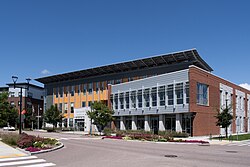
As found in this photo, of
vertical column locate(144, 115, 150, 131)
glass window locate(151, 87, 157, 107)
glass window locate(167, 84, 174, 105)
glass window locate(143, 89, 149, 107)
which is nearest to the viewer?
glass window locate(167, 84, 174, 105)

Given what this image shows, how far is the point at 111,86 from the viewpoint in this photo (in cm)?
5966

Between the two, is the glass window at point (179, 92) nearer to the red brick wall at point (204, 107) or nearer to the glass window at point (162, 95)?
the red brick wall at point (204, 107)

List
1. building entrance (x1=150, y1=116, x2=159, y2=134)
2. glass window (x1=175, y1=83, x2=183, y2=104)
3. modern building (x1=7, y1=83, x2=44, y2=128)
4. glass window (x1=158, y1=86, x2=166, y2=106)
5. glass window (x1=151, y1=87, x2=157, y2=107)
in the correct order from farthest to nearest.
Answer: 1. modern building (x1=7, y1=83, x2=44, y2=128)
2. building entrance (x1=150, y1=116, x2=159, y2=134)
3. glass window (x1=151, y1=87, x2=157, y2=107)
4. glass window (x1=158, y1=86, x2=166, y2=106)
5. glass window (x1=175, y1=83, x2=183, y2=104)

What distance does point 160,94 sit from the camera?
153ft

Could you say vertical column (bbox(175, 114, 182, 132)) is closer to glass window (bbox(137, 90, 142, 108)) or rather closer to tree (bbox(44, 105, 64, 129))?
glass window (bbox(137, 90, 142, 108))

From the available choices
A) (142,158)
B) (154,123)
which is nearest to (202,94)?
(154,123)

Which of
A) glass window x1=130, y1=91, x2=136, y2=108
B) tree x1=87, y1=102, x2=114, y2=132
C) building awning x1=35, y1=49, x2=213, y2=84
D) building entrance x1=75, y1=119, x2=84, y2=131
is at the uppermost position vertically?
building awning x1=35, y1=49, x2=213, y2=84

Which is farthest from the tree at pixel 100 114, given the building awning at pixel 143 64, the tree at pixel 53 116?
the tree at pixel 53 116

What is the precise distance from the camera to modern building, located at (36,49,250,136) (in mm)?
42688

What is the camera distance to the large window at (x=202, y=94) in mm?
42844

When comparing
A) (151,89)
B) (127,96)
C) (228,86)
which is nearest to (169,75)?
(151,89)

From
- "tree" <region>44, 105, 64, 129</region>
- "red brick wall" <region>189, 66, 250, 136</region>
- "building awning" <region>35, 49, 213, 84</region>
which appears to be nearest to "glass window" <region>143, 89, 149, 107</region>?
"building awning" <region>35, 49, 213, 84</region>

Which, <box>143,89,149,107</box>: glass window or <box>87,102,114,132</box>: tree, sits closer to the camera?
<box>87,102,114,132</box>: tree

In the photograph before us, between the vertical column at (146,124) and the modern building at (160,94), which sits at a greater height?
the modern building at (160,94)
